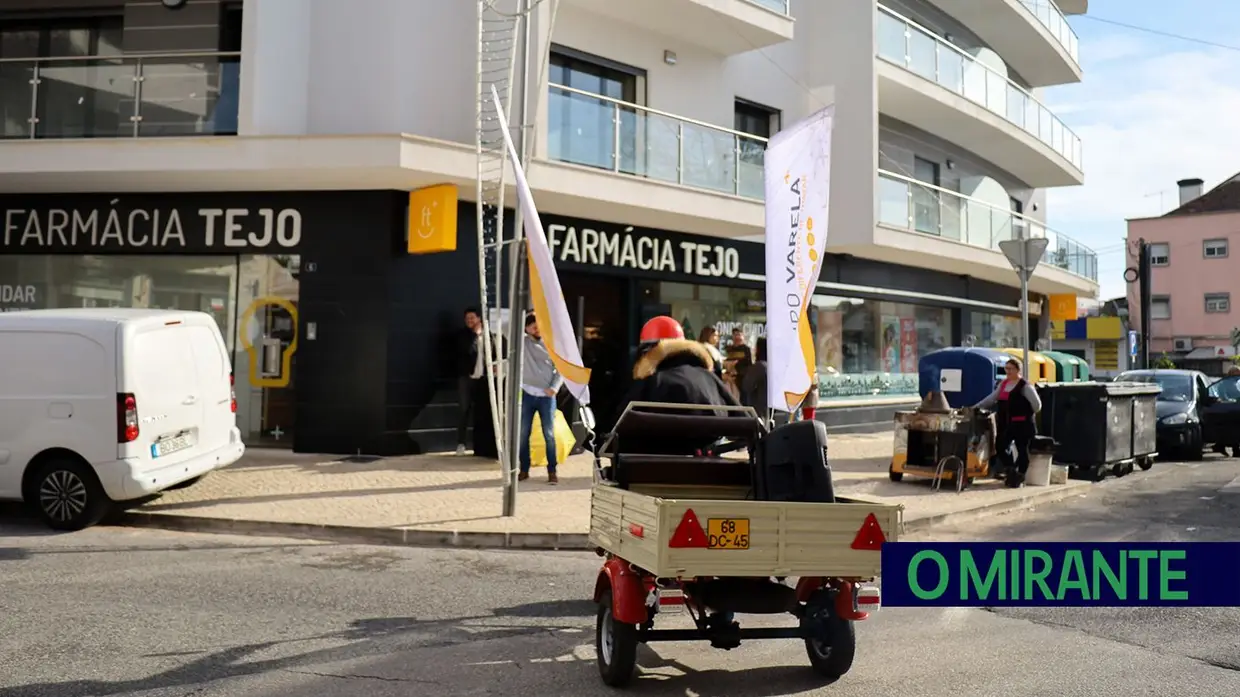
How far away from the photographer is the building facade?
13055mm

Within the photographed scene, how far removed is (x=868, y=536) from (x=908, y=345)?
19092mm

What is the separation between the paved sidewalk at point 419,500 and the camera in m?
8.55

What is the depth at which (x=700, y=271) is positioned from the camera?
56.1 ft

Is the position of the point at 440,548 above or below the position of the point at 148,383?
below

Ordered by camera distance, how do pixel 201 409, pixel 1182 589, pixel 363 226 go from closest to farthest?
pixel 1182 589 < pixel 201 409 < pixel 363 226

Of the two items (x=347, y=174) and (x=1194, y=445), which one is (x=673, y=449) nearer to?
(x=347, y=174)

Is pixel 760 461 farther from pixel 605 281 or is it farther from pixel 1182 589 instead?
pixel 605 281

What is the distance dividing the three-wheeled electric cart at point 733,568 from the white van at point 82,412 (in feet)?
17.4

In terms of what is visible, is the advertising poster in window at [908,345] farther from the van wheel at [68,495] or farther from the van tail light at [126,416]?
the van wheel at [68,495]

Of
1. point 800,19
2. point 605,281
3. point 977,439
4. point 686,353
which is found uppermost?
point 800,19

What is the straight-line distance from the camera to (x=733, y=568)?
4.32 metres

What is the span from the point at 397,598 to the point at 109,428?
3745 millimetres

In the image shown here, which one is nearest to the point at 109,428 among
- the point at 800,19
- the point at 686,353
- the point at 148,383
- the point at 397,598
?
the point at 148,383

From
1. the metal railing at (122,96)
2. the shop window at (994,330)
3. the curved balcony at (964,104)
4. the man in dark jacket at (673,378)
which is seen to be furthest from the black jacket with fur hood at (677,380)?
the shop window at (994,330)
